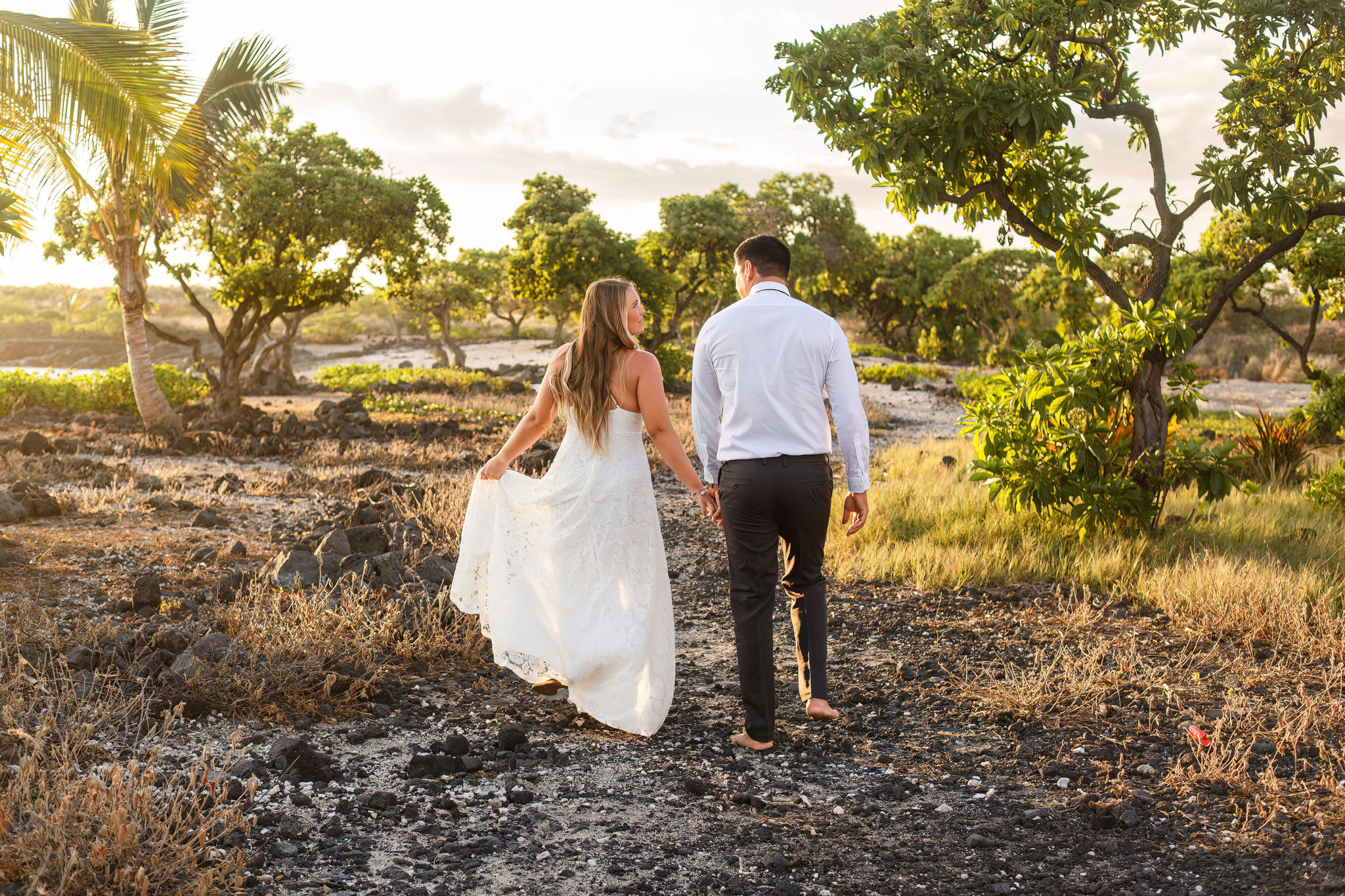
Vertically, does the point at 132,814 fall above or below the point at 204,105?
below

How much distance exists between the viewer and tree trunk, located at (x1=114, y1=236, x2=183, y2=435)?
13.4 metres

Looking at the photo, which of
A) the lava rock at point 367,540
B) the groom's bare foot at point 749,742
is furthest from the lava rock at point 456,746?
the lava rock at point 367,540

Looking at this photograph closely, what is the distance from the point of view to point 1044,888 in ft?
9.70

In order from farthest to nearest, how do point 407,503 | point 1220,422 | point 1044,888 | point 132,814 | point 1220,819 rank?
point 1220,422 → point 407,503 → point 1220,819 → point 1044,888 → point 132,814

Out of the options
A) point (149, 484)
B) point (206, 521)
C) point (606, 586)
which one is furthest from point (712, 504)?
point (149, 484)

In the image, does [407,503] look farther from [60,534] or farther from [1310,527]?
[1310,527]

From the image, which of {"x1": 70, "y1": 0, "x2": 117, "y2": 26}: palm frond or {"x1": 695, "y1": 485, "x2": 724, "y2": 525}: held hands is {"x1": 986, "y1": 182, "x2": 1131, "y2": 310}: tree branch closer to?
{"x1": 695, "y1": 485, "x2": 724, "y2": 525}: held hands

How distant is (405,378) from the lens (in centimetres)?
2539

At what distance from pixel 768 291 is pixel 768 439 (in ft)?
2.18

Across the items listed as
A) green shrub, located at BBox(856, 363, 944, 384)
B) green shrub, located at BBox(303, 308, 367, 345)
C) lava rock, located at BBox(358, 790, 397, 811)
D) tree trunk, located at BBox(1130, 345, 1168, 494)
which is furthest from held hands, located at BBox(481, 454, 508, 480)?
green shrub, located at BBox(303, 308, 367, 345)

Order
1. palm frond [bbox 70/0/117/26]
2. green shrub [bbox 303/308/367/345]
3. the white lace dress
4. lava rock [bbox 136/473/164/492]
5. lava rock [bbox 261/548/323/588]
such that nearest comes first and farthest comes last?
the white lace dress < lava rock [bbox 261/548/323/588] < lava rock [bbox 136/473/164/492] < palm frond [bbox 70/0/117/26] < green shrub [bbox 303/308/367/345]

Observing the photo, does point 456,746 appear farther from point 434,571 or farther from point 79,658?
point 434,571

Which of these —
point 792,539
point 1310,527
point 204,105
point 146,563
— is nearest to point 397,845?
point 792,539

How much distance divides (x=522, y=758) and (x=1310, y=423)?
38.6ft
